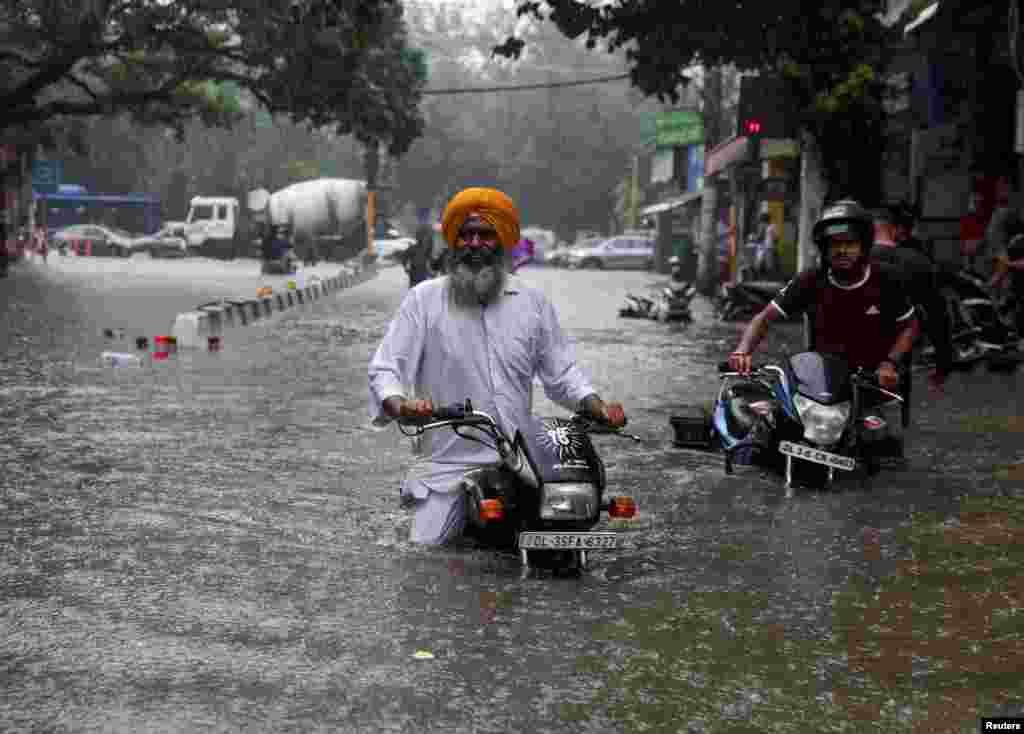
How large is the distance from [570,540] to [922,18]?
16261 mm

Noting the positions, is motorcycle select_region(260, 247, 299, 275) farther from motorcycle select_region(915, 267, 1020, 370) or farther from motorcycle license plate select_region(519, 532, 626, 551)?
motorcycle license plate select_region(519, 532, 626, 551)

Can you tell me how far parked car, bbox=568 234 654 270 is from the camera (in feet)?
221

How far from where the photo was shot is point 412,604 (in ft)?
19.6

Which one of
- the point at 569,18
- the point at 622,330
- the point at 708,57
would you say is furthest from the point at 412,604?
the point at 622,330

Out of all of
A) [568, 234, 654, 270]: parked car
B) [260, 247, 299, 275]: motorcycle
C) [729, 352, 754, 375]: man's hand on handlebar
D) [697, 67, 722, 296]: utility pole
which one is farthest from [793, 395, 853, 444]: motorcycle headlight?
[568, 234, 654, 270]: parked car

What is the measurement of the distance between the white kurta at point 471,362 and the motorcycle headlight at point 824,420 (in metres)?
2.45

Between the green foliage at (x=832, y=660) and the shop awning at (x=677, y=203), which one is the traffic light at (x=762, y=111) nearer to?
the green foliage at (x=832, y=660)

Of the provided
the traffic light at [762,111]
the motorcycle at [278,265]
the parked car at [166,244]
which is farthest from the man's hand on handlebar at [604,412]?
the parked car at [166,244]

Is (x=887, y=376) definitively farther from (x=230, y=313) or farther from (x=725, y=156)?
(x=725, y=156)

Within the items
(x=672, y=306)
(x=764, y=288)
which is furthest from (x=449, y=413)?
(x=764, y=288)

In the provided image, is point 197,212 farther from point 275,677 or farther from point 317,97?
point 275,677

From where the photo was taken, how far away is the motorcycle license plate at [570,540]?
638 centimetres

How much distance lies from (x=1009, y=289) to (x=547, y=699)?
52.4ft

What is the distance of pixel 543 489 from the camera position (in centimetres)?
645
